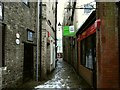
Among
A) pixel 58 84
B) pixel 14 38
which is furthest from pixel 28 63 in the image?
pixel 14 38

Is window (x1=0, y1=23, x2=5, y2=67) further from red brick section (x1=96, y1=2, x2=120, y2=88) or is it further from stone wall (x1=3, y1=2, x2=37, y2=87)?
red brick section (x1=96, y1=2, x2=120, y2=88)

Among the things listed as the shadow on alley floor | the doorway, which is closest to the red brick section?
the shadow on alley floor

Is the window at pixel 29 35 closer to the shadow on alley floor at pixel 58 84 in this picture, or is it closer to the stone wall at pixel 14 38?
the stone wall at pixel 14 38

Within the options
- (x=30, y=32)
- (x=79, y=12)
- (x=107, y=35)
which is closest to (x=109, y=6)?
(x=107, y=35)

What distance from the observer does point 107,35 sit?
9031 mm

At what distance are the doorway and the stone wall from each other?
3.29 feet

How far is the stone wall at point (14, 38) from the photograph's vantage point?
33.0 ft

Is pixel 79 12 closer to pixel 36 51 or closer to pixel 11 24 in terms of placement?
pixel 36 51

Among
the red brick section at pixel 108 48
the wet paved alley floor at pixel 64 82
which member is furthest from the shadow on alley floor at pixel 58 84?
the red brick section at pixel 108 48

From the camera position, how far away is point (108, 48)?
8.98 metres

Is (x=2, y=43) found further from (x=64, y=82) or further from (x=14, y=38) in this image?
(x=64, y=82)

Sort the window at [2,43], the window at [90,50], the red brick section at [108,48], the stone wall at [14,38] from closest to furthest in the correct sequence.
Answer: the red brick section at [108,48]
the window at [2,43]
the stone wall at [14,38]
the window at [90,50]

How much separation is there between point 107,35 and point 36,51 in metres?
6.98

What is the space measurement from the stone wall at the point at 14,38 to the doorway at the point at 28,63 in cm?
100
